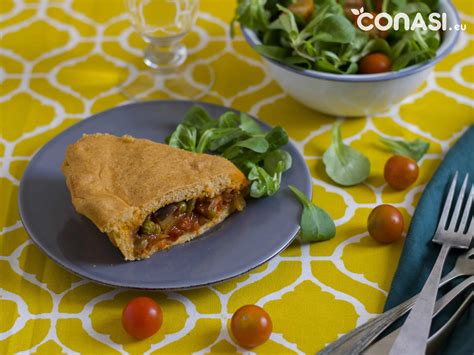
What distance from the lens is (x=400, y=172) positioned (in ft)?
9.95

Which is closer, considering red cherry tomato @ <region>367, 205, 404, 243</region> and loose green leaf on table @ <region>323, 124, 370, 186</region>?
red cherry tomato @ <region>367, 205, 404, 243</region>

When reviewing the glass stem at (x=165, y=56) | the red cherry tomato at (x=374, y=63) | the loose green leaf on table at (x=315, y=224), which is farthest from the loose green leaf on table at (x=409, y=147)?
the glass stem at (x=165, y=56)

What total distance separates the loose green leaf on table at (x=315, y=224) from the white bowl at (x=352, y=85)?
60cm

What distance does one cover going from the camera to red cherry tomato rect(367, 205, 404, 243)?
2.77 m

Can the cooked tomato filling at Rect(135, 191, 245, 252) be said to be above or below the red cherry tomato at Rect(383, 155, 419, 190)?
below

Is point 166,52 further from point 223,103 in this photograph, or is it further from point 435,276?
point 435,276

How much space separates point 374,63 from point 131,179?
118cm

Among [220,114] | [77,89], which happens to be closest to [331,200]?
[220,114]

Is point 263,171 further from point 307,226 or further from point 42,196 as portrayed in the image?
point 42,196

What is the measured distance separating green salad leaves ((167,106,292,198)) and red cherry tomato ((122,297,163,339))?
616mm

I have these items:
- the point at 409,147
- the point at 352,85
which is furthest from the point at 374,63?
the point at 409,147

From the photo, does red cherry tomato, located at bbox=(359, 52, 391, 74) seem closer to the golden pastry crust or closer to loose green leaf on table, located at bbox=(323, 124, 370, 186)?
loose green leaf on table, located at bbox=(323, 124, 370, 186)

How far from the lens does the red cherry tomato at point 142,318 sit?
2.41 metres

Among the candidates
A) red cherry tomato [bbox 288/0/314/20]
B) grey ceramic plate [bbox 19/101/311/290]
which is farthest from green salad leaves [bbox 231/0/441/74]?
grey ceramic plate [bbox 19/101/311/290]
